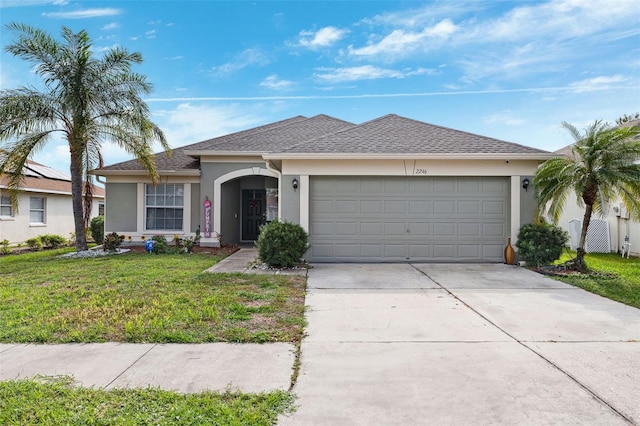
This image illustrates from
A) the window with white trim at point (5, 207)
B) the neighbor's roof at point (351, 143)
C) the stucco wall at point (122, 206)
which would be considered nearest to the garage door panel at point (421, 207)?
the neighbor's roof at point (351, 143)

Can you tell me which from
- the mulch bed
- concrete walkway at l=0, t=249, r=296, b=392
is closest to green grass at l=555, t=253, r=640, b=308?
concrete walkway at l=0, t=249, r=296, b=392

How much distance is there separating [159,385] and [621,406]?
377cm

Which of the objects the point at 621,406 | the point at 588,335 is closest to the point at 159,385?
the point at 621,406

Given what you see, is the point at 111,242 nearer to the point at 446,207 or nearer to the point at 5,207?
the point at 5,207

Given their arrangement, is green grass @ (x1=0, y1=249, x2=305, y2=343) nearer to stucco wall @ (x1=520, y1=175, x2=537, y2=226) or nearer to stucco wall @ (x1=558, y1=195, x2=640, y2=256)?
stucco wall @ (x1=520, y1=175, x2=537, y2=226)

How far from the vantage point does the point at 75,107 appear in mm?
11711

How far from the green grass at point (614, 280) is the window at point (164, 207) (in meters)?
12.2

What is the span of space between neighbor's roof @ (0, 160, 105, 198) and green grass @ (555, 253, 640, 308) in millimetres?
16763

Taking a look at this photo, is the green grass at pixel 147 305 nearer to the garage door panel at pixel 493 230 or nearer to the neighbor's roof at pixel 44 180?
the garage door panel at pixel 493 230

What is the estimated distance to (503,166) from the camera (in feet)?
33.5

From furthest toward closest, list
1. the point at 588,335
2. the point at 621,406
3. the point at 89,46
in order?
the point at 89,46 < the point at 588,335 < the point at 621,406

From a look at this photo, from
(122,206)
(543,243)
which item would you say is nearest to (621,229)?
(543,243)

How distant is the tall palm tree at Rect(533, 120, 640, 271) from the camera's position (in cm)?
805

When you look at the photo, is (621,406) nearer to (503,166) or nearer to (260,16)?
(503,166)
